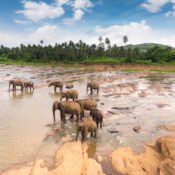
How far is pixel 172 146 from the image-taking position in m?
12.8

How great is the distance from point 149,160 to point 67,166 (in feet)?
11.5

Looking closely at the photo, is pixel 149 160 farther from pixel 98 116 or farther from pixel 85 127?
pixel 98 116

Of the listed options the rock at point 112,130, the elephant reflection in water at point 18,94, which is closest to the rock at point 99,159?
the rock at point 112,130

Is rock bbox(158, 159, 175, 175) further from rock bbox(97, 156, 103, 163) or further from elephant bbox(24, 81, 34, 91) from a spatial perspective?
elephant bbox(24, 81, 34, 91)

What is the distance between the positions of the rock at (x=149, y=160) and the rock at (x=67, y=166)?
1031 mm

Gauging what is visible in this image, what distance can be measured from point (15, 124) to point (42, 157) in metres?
6.06

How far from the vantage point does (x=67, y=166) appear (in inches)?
472

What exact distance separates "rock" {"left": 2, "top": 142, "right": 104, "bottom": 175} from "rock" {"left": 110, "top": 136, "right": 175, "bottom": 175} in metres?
1.03

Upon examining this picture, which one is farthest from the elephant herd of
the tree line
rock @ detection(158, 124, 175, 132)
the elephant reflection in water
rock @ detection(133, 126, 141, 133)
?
the tree line

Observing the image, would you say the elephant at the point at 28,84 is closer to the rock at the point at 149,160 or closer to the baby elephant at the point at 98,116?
the baby elephant at the point at 98,116

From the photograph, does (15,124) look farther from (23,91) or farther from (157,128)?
(23,91)

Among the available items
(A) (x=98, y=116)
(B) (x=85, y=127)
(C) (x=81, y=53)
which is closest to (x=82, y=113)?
(A) (x=98, y=116)

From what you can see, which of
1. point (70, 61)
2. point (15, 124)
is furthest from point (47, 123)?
point (70, 61)

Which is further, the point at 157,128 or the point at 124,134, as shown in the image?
the point at 157,128
